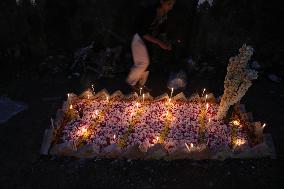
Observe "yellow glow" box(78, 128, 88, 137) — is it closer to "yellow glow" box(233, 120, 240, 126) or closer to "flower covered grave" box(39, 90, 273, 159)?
"flower covered grave" box(39, 90, 273, 159)

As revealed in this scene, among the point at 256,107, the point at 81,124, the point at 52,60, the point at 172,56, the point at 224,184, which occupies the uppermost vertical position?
the point at 52,60

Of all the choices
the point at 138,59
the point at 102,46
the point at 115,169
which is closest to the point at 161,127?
the point at 115,169

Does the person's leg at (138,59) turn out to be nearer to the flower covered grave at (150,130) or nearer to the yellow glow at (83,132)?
the flower covered grave at (150,130)

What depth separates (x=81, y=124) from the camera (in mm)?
7145

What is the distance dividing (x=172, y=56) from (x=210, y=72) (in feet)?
3.75

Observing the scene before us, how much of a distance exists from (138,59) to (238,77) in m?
2.40

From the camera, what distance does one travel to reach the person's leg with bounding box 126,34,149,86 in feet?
24.8

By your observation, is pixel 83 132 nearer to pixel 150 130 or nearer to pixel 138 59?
pixel 150 130

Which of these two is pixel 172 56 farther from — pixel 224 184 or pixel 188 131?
pixel 224 184

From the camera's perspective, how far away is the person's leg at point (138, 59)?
7.56 m

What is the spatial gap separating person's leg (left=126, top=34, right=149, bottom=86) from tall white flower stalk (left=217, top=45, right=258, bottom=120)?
201 centimetres

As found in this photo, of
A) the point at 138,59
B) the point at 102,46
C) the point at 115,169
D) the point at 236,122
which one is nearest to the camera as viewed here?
the point at 115,169

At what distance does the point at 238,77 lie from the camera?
6.40 metres

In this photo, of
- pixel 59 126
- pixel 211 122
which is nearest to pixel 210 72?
pixel 211 122
